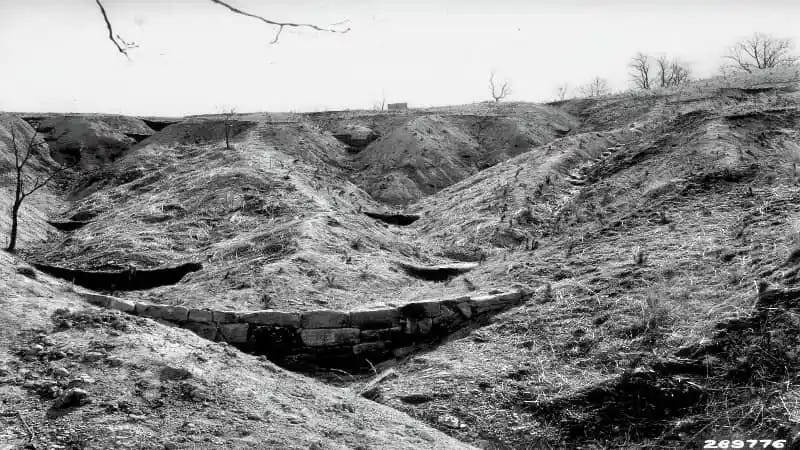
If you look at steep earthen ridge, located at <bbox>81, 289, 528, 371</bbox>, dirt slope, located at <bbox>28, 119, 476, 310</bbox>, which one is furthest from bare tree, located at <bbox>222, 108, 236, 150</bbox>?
steep earthen ridge, located at <bbox>81, 289, 528, 371</bbox>

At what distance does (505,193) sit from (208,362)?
32.7 ft

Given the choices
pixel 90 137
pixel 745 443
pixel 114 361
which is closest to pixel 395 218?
pixel 114 361

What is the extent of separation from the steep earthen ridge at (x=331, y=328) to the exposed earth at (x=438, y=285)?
192 millimetres

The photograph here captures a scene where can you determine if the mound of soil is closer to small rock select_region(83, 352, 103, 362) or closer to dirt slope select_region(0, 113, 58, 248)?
dirt slope select_region(0, 113, 58, 248)

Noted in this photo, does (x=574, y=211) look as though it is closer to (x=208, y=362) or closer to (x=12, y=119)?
(x=208, y=362)

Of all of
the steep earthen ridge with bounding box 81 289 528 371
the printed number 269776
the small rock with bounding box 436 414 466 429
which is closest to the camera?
the printed number 269776

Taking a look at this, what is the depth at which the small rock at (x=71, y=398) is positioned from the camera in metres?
4.34

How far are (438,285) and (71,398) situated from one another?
6.28 meters

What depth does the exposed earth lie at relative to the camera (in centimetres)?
483

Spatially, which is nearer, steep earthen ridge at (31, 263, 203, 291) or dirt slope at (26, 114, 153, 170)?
steep earthen ridge at (31, 263, 203, 291)

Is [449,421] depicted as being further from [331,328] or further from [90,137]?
[90,137]

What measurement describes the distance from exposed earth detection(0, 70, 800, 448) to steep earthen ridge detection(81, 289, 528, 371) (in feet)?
0.63

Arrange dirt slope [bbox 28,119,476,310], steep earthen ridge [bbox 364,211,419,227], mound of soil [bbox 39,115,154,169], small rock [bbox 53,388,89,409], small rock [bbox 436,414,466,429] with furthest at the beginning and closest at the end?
mound of soil [bbox 39,115,154,169] → steep earthen ridge [bbox 364,211,419,227] → dirt slope [bbox 28,119,476,310] → small rock [bbox 436,414,466,429] → small rock [bbox 53,388,89,409]

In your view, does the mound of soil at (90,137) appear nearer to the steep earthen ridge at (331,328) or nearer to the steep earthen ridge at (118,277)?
the steep earthen ridge at (118,277)
